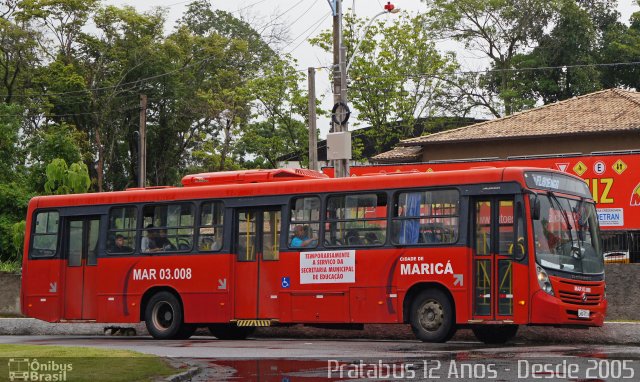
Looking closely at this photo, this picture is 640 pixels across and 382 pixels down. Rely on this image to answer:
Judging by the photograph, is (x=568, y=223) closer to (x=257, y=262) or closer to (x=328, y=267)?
(x=328, y=267)

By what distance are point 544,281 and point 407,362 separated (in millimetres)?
4824

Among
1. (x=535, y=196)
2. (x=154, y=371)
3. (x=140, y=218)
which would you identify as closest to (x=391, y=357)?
(x=154, y=371)

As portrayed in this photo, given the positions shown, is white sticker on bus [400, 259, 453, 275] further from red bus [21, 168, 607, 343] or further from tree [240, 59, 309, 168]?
tree [240, 59, 309, 168]

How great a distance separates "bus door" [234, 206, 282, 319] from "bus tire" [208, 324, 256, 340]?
127 centimetres

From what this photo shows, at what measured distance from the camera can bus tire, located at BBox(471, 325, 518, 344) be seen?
66.0ft

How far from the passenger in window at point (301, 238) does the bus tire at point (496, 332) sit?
3556 mm

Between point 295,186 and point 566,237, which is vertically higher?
point 295,186

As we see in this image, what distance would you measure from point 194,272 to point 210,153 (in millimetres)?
50315

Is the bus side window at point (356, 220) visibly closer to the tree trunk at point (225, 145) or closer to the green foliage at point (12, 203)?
the green foliage at point (12, 203)

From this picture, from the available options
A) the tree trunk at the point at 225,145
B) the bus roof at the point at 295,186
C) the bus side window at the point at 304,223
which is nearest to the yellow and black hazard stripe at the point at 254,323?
the bus side window at the point at 304,223

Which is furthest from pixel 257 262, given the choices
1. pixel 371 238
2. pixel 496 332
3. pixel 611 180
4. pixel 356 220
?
pixel 611 180

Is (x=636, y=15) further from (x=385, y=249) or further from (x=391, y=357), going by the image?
(x=391, y=357)

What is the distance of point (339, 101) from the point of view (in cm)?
3072

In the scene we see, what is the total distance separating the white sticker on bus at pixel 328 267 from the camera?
21.0 m
